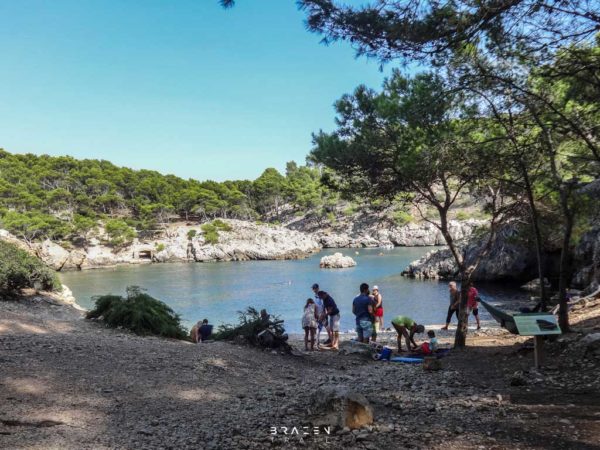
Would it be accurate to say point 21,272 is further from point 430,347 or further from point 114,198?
point 114,198

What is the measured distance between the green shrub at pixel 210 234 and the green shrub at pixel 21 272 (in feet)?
201

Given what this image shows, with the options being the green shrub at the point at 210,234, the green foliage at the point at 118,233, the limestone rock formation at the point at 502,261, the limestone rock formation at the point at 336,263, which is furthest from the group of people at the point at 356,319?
the green foliage at the point at 118,233

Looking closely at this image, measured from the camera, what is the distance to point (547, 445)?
4246 millimetres

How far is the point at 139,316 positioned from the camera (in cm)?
1248

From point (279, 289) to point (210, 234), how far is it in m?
43.3

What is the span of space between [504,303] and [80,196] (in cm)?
8398

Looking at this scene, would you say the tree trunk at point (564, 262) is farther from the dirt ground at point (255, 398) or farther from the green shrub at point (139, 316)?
the green shrub at point (139, 316)

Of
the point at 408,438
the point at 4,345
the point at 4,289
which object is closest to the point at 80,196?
the point at 4,289

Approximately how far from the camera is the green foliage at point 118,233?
78.6 metres

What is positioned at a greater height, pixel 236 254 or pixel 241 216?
pixel 241 216

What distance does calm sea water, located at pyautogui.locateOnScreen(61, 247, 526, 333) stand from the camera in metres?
28.1

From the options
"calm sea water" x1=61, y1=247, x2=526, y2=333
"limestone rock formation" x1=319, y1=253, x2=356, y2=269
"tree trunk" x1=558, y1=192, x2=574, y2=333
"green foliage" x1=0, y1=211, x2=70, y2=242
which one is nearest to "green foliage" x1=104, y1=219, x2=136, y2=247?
"green foliage" x1=0, y1=211, x2=70, y2=242

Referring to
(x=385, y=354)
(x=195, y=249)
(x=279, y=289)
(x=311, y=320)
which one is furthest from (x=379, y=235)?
(x=385, y=354)

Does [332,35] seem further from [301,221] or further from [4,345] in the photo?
[301,221]
